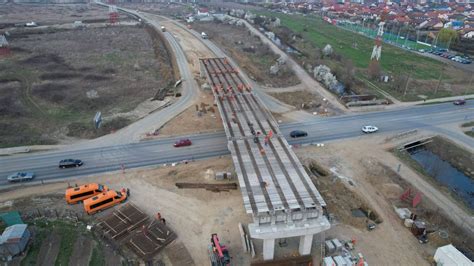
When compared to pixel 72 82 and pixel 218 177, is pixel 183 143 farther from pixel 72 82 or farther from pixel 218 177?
pixel 72 82

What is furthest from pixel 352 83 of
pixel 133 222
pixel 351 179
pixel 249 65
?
pixel 133 222

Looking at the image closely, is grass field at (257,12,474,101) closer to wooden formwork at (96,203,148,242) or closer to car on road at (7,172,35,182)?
wooden formwork at (96,203,148,242)

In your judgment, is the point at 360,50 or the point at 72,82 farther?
the point at 360,50

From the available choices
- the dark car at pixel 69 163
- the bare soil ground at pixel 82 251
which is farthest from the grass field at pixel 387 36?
the bare soil ground at pixel 82 251

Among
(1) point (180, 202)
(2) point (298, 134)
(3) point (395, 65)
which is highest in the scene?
(3) point (395, 65)

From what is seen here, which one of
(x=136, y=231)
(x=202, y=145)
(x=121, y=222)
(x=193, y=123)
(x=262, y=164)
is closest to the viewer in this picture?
(x=136, y=231)

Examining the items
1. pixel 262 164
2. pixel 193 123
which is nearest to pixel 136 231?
pixel 262 164
